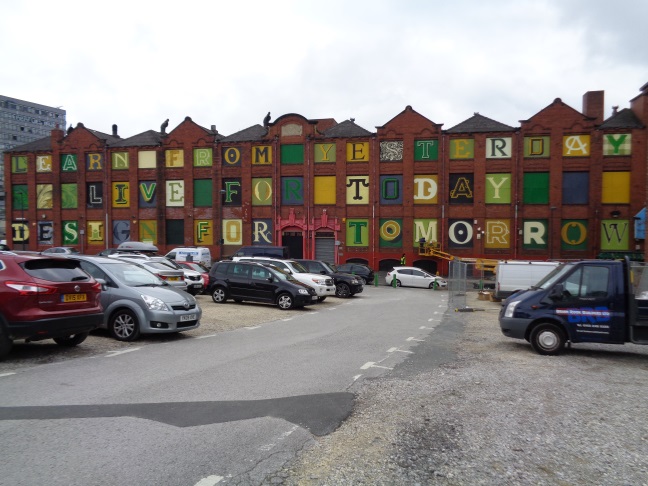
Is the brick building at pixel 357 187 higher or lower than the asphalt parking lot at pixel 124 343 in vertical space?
higher

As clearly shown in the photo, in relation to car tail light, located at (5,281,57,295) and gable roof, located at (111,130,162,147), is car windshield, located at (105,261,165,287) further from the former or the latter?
gable roof, located at (111,130,162,147)

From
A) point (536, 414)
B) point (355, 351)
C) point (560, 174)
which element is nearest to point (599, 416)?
point (536, 414)

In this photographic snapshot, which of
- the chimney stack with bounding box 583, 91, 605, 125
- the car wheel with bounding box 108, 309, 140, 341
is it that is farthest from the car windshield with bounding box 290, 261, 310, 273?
the chimney stack with bounding box 583, 91, 605, 125

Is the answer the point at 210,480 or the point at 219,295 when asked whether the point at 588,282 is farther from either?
the point at 219,295

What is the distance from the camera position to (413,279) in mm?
35969

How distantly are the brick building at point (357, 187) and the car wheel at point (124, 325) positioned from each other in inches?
1358

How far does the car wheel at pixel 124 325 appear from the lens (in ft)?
35.8

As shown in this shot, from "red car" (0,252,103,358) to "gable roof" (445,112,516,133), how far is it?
38.4m

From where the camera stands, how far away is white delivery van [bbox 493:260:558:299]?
24750 mm

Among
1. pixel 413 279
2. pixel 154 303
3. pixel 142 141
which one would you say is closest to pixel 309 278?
pixel 154 303

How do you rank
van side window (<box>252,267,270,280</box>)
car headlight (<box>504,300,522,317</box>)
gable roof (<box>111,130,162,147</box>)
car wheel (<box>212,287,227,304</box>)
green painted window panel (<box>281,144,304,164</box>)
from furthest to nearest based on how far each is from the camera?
gable roof (<box>111,130,162,147</box>), green painted window panel (<box>281,144,304,164</box>), car wheel (<box>212,287,227,304</box>), van side window (<box>252,267,270,280</box>), car headlight (<box>504,300,522,317</box>)

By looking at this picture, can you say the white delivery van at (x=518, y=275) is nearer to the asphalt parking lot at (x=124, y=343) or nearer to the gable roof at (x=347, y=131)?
the asphalt parking lot at (x=124, y=343)

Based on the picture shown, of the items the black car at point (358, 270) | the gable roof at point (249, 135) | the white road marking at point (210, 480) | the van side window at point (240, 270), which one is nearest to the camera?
the white road marking at point (210, 480)

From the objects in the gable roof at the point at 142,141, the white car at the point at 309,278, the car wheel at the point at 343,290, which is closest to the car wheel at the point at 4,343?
the white car at the point at 309,278
